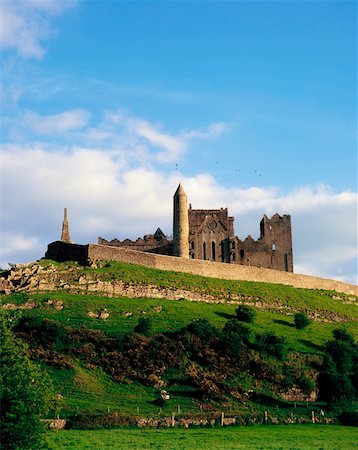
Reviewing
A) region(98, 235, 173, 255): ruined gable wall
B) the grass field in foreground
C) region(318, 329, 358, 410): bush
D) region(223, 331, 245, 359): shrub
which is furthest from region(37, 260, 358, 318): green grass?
the grass field in foreground

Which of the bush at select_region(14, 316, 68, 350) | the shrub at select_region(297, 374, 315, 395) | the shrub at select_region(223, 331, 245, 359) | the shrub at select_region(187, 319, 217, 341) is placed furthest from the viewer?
Answer: the shrub at select_region(187, 319, 217, 341)

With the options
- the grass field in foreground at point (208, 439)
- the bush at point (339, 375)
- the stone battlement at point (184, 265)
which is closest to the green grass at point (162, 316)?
the bush at point (339, 375)

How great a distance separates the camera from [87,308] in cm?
6456

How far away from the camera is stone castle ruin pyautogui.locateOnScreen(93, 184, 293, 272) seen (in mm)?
101562

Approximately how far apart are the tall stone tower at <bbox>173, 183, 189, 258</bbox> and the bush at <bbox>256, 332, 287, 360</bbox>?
30371mm

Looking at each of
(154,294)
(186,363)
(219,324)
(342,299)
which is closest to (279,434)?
(186,363)

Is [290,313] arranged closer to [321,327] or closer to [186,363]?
[321,327]

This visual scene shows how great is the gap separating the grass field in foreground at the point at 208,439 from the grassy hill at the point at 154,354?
14.1 feet

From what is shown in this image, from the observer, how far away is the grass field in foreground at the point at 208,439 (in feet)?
123

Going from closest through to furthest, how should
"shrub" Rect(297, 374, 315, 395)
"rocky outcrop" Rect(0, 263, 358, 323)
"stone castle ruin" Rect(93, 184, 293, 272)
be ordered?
1. "shrub" Rect(297, 374, 315, 395)
2. "rocky outcrop" Rect(0, 263, 358, 323)
3. "stone castle ruin" Rect(93, 184, 293, 272)

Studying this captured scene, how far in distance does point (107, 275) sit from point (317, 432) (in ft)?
106

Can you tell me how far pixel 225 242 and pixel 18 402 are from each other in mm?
71938

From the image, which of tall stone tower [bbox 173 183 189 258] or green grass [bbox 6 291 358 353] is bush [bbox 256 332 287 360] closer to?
green grass [bbox 6 291 358 353]

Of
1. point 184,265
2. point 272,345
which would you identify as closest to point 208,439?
point 272,345
